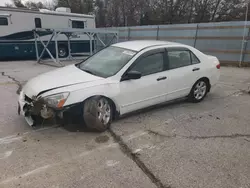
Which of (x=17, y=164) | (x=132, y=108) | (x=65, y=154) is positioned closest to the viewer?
(x=17, y=164)

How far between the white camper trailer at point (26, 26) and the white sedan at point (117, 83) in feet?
34.2

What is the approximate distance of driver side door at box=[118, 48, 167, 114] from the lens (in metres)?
3.72

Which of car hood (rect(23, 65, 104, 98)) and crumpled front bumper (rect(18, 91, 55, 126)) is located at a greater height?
car hood (rect(23, 65, 104, 98))

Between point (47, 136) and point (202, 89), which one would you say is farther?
point (202, 89)

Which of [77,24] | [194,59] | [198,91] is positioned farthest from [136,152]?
[77,24]

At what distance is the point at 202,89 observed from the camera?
5.12 meters

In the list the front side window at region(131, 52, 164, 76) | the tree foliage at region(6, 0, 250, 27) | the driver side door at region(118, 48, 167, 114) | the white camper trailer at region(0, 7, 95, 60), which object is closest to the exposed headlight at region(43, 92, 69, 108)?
the driver side door at region(118, 48, 167, 114)

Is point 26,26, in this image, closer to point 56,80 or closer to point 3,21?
point 3,21

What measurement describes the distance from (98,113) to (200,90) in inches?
113

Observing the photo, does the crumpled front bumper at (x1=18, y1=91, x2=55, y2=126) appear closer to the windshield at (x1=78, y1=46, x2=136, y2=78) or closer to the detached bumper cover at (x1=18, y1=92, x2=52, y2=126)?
the detached bumper cover at (x1=18, y1=92, x2=52, y2=126)

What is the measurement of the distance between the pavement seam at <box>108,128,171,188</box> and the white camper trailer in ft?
38.9

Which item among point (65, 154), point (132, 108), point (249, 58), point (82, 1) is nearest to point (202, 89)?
point (132, 108)

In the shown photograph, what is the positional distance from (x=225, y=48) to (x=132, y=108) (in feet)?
33.3

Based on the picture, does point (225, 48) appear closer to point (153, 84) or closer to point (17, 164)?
point (153, 84)
